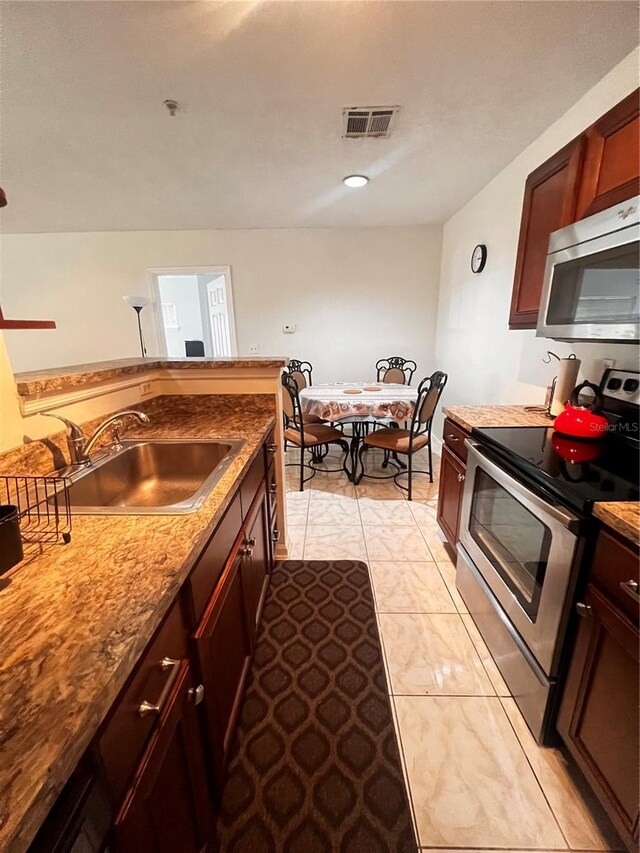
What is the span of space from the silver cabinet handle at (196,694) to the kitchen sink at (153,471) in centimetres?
57

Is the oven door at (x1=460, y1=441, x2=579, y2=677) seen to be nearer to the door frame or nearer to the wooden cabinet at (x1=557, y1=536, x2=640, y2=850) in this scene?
the wooden cabinet at (x1=557, y1=536, x2=640, y2=850)

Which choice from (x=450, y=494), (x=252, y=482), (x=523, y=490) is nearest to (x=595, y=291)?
(x=523, y=490)

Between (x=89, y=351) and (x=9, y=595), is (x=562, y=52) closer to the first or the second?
(x=9, y=595)

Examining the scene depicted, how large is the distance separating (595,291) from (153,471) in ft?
Result: 6.02

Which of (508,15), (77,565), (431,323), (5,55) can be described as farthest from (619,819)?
(431,323)

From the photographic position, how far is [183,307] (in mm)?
6570

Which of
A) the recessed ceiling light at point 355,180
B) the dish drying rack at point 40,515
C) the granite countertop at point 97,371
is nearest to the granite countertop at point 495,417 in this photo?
the granite countertop at point 97,371

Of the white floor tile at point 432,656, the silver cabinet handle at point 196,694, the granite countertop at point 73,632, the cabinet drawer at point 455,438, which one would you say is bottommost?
the white floor tile at point 432,656

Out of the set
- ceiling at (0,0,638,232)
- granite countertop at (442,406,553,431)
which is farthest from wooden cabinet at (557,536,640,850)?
ceiling at (0,0,638,232)

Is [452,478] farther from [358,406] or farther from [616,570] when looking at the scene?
[358,406]

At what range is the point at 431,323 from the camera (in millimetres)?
4312

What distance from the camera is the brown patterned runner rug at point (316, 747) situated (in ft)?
3.23

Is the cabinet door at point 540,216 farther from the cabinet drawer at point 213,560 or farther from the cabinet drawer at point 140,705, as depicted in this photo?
the cabinet drawer at point 140,705

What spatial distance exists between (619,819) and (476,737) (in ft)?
1.32
